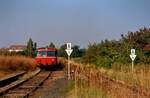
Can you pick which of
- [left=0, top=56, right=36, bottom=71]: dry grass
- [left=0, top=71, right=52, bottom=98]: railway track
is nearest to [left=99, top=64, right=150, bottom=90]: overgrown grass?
[left=0, top=71, right=52, bottom=98]: railway track

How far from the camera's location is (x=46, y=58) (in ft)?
148

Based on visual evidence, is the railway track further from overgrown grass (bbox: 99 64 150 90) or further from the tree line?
the tree line

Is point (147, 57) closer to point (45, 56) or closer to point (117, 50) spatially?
point (117, 50)

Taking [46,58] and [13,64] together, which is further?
[13,64]

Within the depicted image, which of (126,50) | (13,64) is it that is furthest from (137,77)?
(13,64)

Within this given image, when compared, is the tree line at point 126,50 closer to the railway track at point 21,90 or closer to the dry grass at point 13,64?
the dry grass at point 13,64

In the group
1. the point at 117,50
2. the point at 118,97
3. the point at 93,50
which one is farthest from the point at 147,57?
the point at 118,97

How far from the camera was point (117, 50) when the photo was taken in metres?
44.1

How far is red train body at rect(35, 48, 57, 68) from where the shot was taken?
147ft

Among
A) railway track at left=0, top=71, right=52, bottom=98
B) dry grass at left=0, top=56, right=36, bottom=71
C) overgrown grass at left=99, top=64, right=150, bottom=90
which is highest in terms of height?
dry grass at left=0, top=56, right=36, bottom=71

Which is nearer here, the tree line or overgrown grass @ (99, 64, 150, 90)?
overgrown grass @ (99, 64, 150, 90)

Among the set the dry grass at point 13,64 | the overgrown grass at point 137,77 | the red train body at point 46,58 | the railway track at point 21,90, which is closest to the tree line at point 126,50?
the red train body at point 46,58

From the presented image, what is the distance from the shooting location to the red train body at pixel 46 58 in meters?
44.9

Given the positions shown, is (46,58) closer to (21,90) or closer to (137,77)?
(137,77)
